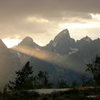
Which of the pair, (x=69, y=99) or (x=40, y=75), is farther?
(x=40, y=75)

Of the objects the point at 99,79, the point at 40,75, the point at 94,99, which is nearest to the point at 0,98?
the point at 94,99

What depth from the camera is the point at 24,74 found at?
406 ft

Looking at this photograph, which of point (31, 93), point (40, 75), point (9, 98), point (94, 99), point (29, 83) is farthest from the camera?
point (40, 75)

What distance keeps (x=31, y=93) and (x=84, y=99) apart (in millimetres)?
9539

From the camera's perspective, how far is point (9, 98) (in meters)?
33.5

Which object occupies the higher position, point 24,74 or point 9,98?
point 24,74

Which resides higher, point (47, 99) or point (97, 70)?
point (97, 70)

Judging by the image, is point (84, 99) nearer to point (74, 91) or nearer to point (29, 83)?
point (74, 91)

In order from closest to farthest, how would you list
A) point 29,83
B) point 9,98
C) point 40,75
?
point 9,98 < point 29,83 < point 40,75

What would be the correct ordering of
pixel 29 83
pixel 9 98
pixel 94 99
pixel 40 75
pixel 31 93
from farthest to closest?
pixel 40 75, pixel 29 83, pixel 31 93, pixel 9 98, pixel 94 99

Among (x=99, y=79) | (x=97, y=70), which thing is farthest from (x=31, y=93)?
(x=97, y=70)

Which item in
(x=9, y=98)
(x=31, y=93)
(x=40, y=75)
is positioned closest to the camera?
(x=9, y=98)

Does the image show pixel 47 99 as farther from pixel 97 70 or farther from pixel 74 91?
pixel 97 70

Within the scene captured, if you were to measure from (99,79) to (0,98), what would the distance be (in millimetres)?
98834
